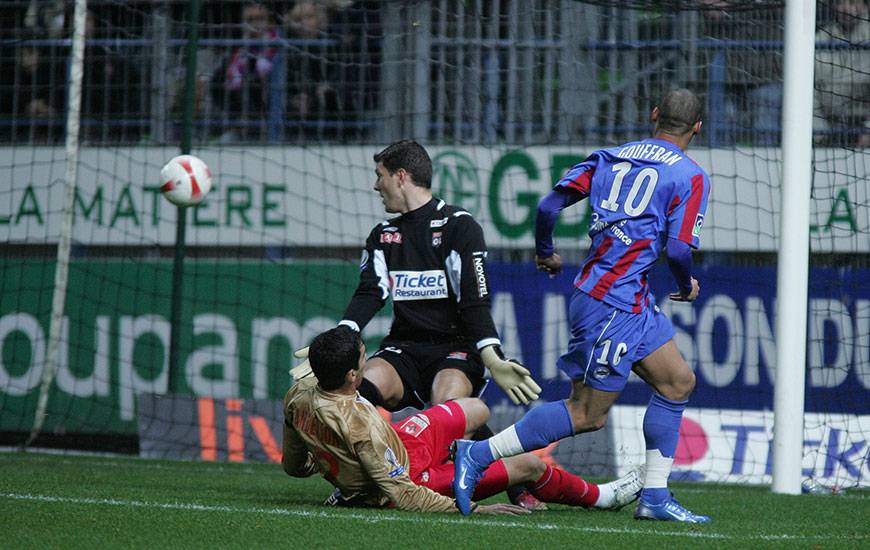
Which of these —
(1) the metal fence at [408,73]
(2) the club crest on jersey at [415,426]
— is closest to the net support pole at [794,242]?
(2) the club crest on jersey at [415,426]

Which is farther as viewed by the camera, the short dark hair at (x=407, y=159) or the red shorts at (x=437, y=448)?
the short dark hair at (x=407, y=159)

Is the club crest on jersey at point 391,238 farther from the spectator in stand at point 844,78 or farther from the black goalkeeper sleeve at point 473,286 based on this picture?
the spectator in stand at point 844,78

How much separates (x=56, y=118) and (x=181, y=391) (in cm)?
315

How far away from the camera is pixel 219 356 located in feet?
33.4

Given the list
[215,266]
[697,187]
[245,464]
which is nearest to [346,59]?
[215,266]

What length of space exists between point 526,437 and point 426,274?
1097mm

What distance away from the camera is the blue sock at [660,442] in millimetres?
4852

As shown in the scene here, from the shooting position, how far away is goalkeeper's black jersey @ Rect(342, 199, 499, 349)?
562 cm

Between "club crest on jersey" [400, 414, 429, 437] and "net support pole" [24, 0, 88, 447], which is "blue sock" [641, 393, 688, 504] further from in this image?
"net support pole" [24, 0, 88, 447]

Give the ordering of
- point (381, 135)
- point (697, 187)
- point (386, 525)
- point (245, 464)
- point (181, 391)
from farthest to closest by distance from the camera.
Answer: point (381, 135) < point (181, 391) < point (245, 464) < point (697, 187) < point (386, 525)

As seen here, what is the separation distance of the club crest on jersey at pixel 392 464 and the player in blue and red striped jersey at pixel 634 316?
9.2 inches

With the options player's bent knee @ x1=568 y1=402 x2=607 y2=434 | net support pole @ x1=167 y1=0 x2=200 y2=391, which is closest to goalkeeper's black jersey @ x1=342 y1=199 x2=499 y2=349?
player's bent knee @ x1=568 y1=402 x2=607 y2=434

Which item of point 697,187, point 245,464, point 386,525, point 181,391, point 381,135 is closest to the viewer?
point 386,525

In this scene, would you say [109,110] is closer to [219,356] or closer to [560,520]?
[219,356]
